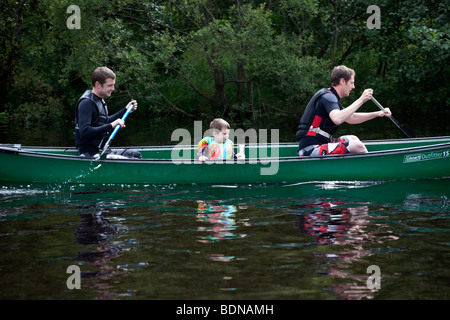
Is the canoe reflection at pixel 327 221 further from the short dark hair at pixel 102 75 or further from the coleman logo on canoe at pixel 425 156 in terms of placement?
the short dark hair at pixel 102 75

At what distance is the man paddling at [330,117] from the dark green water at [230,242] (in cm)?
46

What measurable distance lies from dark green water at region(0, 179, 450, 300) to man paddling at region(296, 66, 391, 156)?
0.46m

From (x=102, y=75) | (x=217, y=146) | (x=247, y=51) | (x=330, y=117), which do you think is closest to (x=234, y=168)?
(x=217, y=146)

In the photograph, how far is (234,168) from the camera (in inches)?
288

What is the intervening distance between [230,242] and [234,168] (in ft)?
8.83

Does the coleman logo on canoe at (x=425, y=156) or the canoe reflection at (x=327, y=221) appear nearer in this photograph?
the canoe reflection at (x=327, y=221)

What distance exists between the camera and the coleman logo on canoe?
23.3ft

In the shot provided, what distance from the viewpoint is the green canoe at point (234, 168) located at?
7.12 metres

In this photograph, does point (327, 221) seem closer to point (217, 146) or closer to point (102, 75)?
point (217, 146)

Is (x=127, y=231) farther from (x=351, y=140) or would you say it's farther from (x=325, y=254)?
(x=351, y=140)
